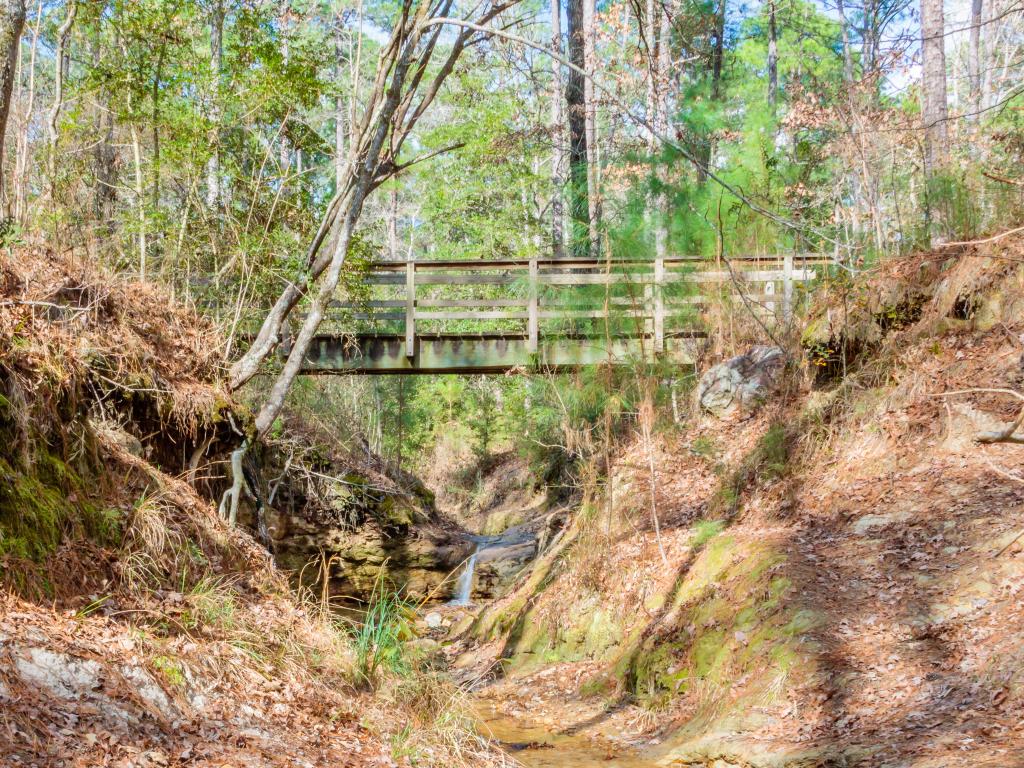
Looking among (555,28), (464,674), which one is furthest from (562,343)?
(555,28)

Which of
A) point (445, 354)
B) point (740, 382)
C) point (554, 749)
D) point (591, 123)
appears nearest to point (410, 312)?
point (445, 354)

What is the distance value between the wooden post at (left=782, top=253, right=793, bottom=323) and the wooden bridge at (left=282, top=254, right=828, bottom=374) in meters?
0.01

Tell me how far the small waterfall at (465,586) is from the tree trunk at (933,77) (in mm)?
8318

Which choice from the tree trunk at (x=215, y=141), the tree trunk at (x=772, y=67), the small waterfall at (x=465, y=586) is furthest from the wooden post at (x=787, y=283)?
the tree trunk at (x=772, y=67)

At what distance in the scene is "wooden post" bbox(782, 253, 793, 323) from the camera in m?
11.1

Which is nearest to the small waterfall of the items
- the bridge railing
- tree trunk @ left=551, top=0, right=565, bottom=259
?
the bridge railing

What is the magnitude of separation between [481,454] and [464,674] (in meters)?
13.2

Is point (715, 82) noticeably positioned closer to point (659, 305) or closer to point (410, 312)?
point (659, 305)

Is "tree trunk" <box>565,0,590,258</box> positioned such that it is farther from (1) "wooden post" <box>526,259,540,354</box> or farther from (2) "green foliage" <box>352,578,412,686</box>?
(2) "green foliage" <box>352,578,412,686</box>

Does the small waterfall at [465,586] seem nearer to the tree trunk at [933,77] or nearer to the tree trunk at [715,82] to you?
the tree trunk at [715,82]

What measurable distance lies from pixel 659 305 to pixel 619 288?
58 centimetres

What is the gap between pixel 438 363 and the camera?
12383mm

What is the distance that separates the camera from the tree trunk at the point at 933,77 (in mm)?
10695

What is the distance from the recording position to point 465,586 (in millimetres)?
13281
